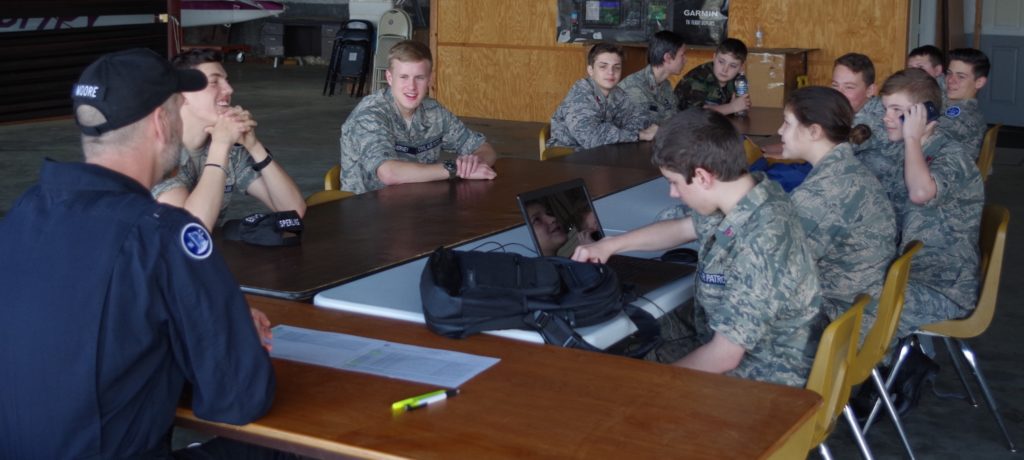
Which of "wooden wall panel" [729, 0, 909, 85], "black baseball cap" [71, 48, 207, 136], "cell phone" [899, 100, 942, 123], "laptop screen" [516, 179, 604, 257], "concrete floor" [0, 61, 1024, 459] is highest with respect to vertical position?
"wooden wall panel" [729, 0, 909, 85]

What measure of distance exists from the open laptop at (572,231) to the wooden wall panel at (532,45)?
24.8ft

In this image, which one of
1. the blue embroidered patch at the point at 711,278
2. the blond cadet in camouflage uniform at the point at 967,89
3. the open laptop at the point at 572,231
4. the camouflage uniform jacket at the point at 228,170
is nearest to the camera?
the blue embroidered patch at the point at 711,278

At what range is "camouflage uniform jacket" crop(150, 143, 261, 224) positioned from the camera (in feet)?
11.0

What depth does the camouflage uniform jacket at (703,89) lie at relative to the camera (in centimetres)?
701

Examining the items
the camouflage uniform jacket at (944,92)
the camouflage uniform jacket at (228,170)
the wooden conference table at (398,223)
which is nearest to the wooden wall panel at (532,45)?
the camouflage uniform jacket at (944,92)

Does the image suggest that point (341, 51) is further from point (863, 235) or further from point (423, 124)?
point (863, 235)

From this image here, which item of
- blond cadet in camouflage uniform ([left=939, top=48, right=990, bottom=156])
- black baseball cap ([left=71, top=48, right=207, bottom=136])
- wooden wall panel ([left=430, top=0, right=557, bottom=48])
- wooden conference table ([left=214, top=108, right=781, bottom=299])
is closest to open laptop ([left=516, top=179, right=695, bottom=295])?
wooden conference table ([left=214, top=108, right=781, bottom=299])

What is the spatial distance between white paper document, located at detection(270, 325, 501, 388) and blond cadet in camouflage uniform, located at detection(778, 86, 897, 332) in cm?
125

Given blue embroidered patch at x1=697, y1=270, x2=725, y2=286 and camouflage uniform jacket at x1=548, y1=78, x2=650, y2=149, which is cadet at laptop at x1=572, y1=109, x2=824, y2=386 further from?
camouflage uniform jacket at x1=548, y1=78, x2=650, y2=149

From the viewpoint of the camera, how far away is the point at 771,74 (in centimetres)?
959

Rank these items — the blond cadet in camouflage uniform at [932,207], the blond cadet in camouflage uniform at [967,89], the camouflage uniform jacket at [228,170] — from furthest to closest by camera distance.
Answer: the blond cadet in camouflage uniform at [967,89], the blond cadet in camouflage uniform at [932,207], the camouflage uniform jacket at [228,170]

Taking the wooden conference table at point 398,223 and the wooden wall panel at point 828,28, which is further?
the wooden wall panel at point 828,28

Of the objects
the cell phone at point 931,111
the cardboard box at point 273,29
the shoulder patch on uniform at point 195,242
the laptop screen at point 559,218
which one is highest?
the cardboard box at point 273,29

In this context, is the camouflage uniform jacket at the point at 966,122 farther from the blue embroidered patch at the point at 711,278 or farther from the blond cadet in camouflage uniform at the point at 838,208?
the blue embroidered patch at the point at 711,278
